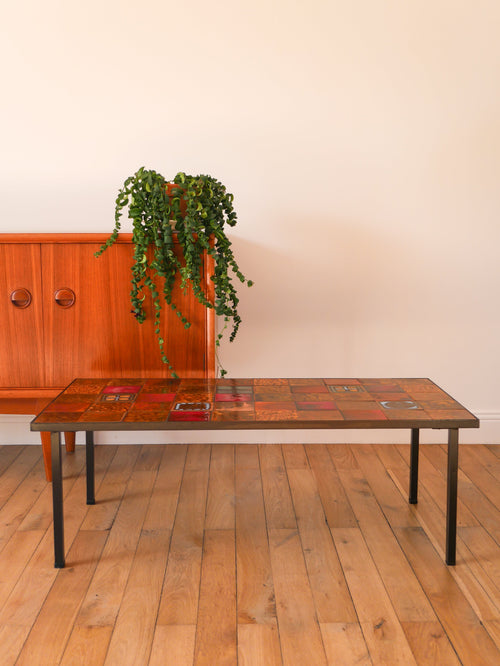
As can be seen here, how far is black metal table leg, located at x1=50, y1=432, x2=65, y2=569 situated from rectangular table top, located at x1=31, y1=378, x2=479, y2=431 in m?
0.06

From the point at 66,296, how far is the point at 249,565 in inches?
49.4

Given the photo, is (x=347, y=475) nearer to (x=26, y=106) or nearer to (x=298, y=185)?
(x=298, y=185)

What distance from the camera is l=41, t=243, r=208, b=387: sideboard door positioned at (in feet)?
7.72

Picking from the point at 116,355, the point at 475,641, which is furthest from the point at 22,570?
the point at 475,641

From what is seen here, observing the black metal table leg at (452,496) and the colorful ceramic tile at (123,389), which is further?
the colorful ceramic tile at (123,389)

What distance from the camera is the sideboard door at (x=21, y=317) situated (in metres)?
2.35

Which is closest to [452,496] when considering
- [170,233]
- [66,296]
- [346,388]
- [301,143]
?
[346,388]

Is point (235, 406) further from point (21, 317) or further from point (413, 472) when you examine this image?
point (21, 317)

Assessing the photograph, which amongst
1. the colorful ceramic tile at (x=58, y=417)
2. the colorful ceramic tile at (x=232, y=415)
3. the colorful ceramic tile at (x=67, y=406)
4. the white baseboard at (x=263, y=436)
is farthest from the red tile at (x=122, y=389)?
the white baseboard at (x=263, y=436)

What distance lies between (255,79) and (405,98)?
2.31 ft

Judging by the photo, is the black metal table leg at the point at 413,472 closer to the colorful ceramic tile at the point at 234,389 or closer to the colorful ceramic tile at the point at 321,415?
the colorful ceramic tile at the point at 321,415

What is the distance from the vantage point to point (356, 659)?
4.72 feet

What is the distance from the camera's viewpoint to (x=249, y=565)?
185 centimetres

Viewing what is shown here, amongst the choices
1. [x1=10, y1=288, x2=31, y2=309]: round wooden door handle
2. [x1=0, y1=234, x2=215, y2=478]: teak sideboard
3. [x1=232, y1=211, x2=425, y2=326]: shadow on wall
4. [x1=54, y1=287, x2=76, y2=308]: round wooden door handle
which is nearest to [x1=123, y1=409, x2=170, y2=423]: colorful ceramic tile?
[x1=0, y1=234, x2=215, y2=478]: teak sideboard
